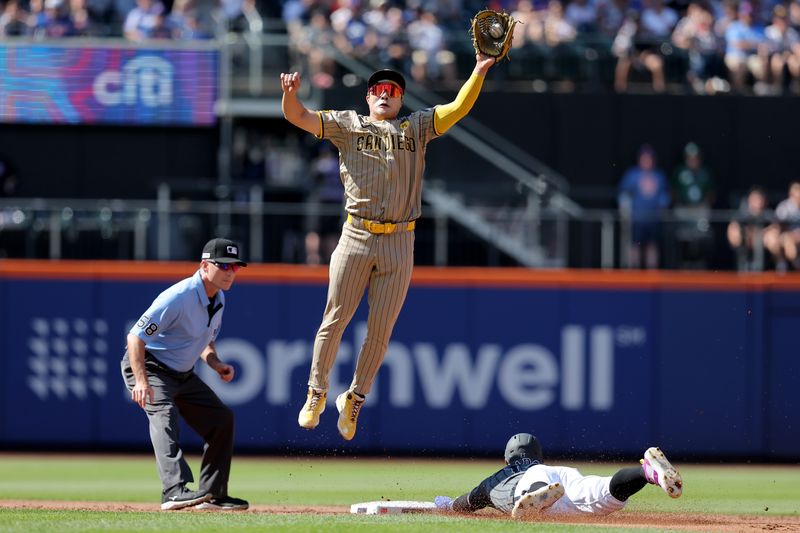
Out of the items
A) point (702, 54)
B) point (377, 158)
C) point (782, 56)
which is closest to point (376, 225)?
point (377, 158)

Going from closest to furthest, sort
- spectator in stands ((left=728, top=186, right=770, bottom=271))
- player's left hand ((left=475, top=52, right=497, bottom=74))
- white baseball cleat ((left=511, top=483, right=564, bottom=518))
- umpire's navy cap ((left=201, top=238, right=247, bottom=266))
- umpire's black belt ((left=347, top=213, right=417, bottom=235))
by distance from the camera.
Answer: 1. white baseball cleat ((left=511, top=483, right=564, bottom=518))
2. player's left hand ((left=475, top=52, right=497, bottom=74))
3. umpire's black belt ((left=347, top=213, right=417, bottom=235))
4. umpire's navy cap ((left=201, top=238, right=247, bottom=266))
5. spectator in stands ((left=728, top=186, right=770, bottom=271))

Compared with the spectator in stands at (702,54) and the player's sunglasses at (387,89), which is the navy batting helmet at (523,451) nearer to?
the player's sunglasses at (387,89)

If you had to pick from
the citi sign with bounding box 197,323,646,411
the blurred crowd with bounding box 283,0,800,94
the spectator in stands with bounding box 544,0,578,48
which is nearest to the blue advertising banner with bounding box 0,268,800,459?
the citi sign with bounding box 197,323,646,411

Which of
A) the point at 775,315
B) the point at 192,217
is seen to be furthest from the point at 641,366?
the point at 192,217

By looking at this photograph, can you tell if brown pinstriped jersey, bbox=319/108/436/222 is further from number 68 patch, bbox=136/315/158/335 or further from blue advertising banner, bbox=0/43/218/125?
blue advertising banner, bbox=0/43/218/125

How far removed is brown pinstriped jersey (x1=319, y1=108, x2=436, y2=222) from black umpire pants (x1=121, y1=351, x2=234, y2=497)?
6.73ft

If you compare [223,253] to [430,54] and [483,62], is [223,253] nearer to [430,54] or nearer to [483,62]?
[483,62]

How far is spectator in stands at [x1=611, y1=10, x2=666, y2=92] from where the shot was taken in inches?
776

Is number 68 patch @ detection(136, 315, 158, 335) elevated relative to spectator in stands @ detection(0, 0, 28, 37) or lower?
lower

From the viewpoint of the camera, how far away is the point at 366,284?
1070 cm

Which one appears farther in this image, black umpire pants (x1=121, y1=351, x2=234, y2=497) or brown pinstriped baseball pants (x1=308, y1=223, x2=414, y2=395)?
black umpire pants (x1=121, y1=351, x2=234, y2=497)

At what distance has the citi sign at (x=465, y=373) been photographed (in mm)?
17000

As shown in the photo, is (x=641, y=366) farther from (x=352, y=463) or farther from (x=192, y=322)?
(x=192, y=322)

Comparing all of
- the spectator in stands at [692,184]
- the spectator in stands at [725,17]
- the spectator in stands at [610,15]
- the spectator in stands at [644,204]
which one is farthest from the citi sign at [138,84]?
the spectator in stands at [725,17]
